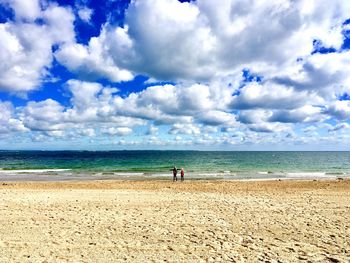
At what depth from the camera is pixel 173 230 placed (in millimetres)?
11531

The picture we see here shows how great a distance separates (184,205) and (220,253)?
7516mm

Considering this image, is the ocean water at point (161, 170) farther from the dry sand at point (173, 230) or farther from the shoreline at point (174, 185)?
the dry sand at point (173, 230)

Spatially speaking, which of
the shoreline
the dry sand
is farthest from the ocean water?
the dry sand

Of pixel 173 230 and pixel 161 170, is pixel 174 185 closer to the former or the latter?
pixel 173 230

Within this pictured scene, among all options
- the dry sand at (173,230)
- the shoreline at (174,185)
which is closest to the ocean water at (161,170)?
the shoreline at (174,185)

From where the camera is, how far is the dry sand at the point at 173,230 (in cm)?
900

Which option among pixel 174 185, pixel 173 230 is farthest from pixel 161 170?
pixel 173 230

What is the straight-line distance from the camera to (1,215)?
13.7 metres

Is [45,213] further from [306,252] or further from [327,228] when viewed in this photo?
[327,228]

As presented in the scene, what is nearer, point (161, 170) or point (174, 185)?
point (174, 185)

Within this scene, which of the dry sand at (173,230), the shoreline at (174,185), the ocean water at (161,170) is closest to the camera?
the dry sand at (173,230)

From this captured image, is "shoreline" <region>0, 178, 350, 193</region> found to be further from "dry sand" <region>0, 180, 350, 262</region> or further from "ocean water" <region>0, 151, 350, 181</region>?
"ocean water" <region>0, 151, 350, 181</region>

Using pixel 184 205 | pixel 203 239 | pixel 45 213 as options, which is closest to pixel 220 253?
pixel 203 239

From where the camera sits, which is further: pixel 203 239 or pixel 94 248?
pixel 203 239
